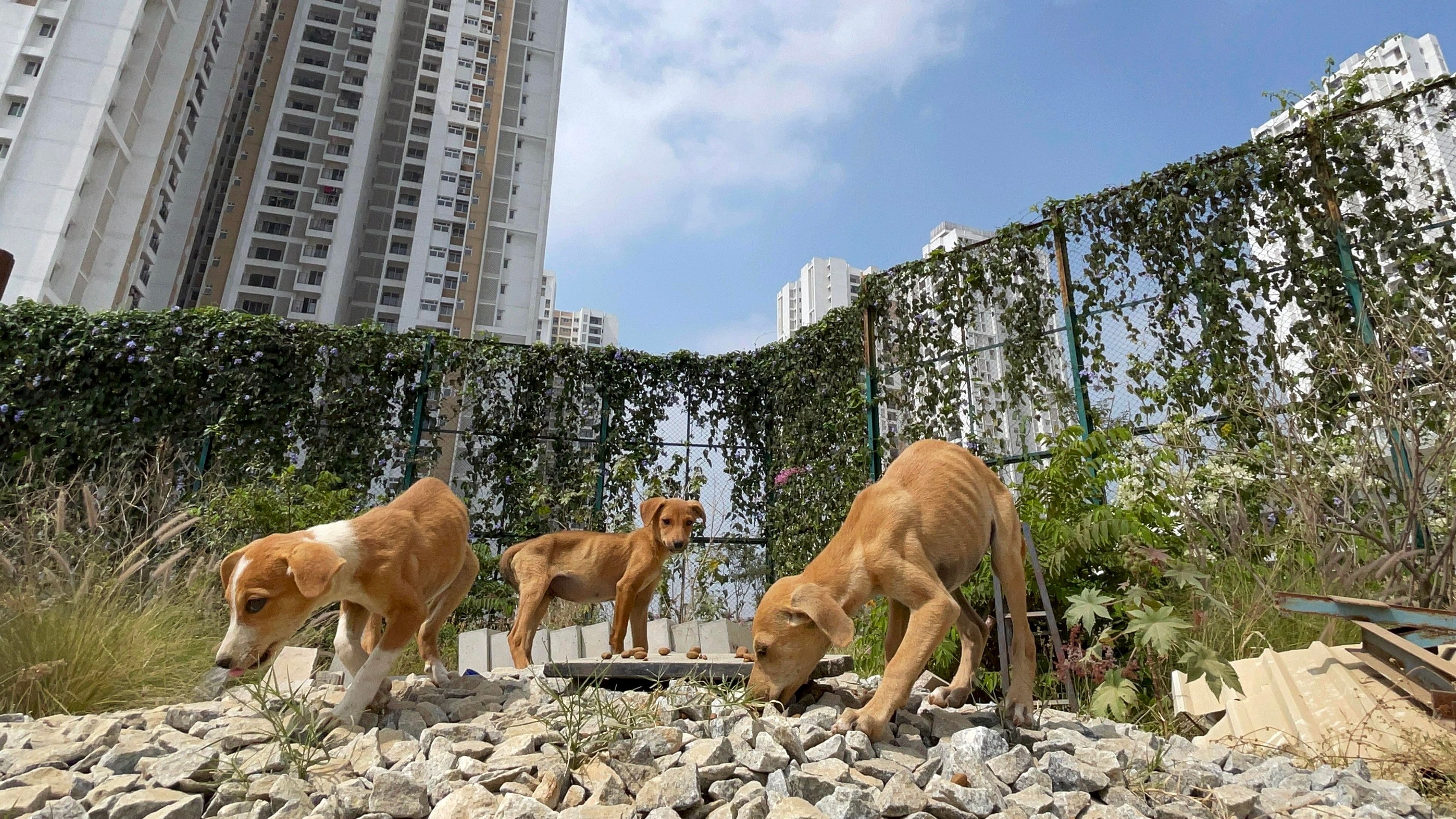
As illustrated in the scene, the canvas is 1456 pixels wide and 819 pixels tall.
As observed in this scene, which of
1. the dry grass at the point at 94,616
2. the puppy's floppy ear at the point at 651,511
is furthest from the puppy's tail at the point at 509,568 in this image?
the dry grass at the point at 94,616

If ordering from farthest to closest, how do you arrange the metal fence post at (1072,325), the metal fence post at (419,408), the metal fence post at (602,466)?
1. the metal fence post at (602,466)
2. the metal fence post at (419,408)
3. the metal fence post at (1072,325)

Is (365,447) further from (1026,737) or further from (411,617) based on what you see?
(1026,737)

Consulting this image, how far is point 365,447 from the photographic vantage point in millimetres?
10391

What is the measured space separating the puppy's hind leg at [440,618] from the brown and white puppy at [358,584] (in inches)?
0.4

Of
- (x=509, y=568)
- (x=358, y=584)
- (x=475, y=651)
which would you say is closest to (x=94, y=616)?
(x=358, y=584)

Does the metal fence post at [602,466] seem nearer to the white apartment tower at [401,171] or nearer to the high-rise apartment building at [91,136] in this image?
the high-rise apartment building at [91,136]

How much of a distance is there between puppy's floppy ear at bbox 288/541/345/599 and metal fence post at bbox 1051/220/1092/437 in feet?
22.7

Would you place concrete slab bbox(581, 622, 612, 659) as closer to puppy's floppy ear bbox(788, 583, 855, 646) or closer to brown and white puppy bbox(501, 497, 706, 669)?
brown and white puppy bbox(501, 497, 706, 669)

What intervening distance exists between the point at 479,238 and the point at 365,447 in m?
51.7

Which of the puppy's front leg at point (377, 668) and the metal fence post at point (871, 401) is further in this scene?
the metal fence post at point (871, 401)

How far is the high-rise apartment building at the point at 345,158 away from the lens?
4684 cm

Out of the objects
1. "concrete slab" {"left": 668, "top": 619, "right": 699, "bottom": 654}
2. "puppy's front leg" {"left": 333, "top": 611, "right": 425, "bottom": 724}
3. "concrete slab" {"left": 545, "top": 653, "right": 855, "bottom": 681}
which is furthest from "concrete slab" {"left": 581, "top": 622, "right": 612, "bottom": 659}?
"puppy's front leg" {"left": 333, "top": 611, "right": 425, "bottom": 724}

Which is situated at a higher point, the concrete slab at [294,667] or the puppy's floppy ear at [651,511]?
the puppy's floppy ear at [651,511]

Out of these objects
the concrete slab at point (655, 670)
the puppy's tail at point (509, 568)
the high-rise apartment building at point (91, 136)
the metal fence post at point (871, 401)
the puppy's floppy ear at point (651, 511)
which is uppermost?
the high-rise apartment building at point (91, 136)
